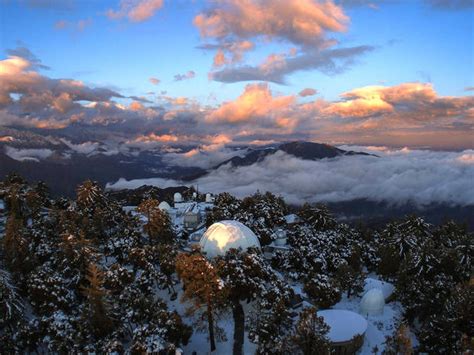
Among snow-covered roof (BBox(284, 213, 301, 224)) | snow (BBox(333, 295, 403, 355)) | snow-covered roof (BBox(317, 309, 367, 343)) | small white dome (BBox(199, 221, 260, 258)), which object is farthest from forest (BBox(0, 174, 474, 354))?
snow-covered roof (BBox(284, 213, 301, 224))

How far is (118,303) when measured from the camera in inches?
1379

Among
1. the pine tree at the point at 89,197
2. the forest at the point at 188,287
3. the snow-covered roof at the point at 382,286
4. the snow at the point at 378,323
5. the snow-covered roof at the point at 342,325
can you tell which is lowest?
the snow at the point at 378,323

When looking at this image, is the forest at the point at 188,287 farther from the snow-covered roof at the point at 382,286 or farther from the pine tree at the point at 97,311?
the snow-covered roof at the point at 382,286

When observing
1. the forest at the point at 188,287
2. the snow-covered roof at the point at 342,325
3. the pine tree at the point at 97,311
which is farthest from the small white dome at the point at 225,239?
the pine tree at the point at 97,311

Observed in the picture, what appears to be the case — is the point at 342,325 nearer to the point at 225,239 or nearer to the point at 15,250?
the point at 225,239

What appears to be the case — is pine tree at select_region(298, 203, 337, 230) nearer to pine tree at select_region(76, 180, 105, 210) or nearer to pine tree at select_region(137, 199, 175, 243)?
pine tree at select_region(137, 199, 175, 243)

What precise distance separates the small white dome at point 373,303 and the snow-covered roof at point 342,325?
5.70 metres

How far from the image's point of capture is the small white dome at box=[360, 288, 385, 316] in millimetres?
42312

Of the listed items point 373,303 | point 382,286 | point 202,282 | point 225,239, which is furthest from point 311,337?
point 382,286

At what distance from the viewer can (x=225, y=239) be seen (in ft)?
147

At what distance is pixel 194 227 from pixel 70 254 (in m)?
29.0

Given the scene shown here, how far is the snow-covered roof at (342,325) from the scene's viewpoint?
33266mm

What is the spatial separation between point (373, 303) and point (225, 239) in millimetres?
18577

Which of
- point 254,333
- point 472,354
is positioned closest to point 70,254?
point 254,333
